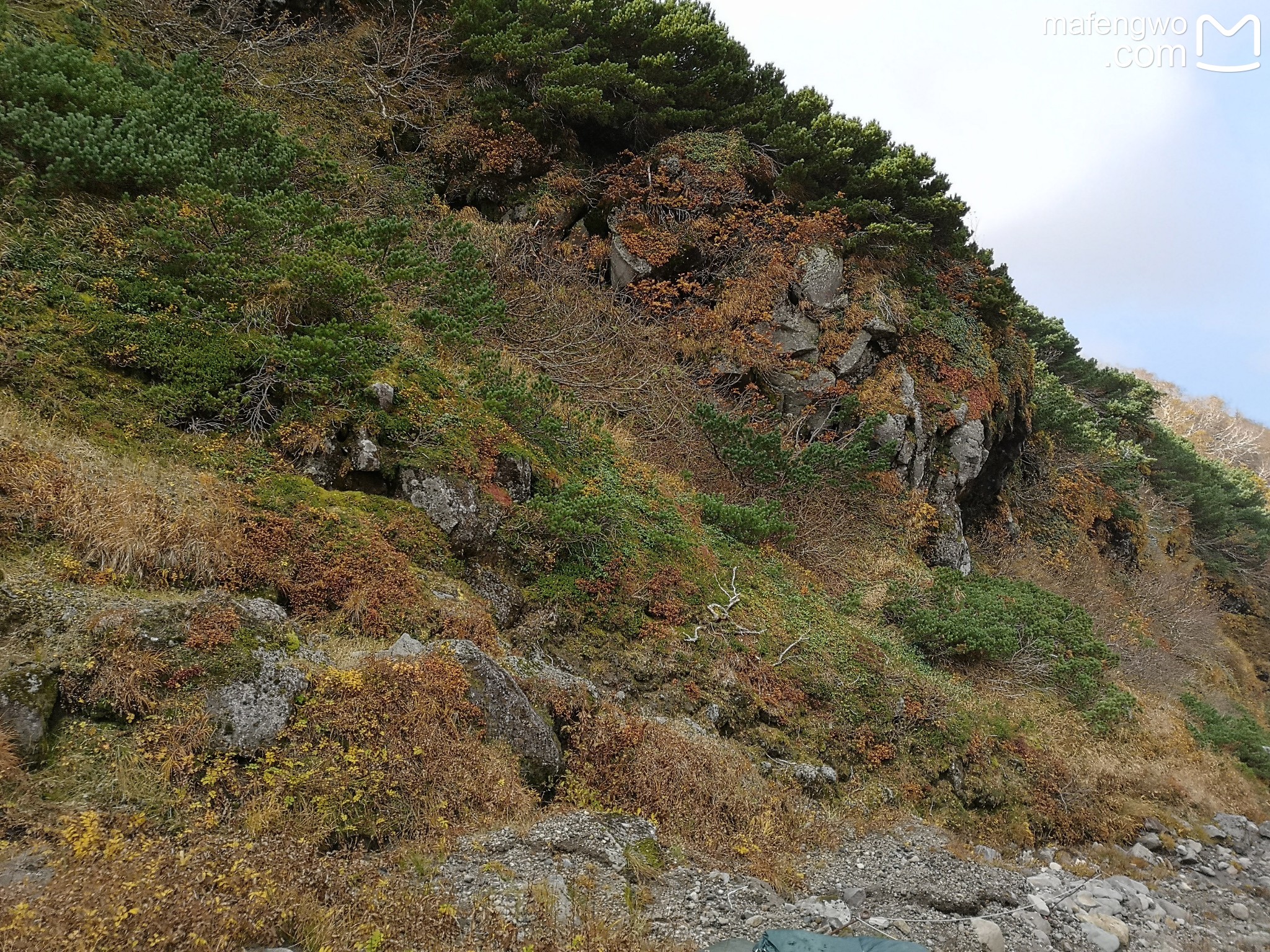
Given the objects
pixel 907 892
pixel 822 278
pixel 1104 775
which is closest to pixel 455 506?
pixel 907 892

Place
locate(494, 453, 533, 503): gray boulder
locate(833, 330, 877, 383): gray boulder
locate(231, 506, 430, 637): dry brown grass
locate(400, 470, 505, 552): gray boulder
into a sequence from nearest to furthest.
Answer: locate(231, 506, 430, 637): dry brown grass < locate(400, 470, 505, 552): gray boulder < locate(494, 453, 533, 503): gray boulder < locate(833, 330, 877, 383): gray boulder

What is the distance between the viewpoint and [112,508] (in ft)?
17.9

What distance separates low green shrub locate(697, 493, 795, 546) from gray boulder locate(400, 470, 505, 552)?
5.06 m

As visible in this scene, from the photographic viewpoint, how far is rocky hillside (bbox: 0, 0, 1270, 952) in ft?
15.2

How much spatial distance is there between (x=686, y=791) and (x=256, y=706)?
431 centimetres

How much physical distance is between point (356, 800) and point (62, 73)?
9.70 meters

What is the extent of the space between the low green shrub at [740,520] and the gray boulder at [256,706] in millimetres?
8204

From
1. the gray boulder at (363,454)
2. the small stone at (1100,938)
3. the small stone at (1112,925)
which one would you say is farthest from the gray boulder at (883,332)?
the gray boulder at (363,454)

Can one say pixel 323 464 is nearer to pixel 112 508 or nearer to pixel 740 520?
pixel 112 508

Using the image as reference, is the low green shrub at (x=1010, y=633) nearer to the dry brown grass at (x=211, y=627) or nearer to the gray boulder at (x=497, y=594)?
the gray boulder at (x=497, y=594)

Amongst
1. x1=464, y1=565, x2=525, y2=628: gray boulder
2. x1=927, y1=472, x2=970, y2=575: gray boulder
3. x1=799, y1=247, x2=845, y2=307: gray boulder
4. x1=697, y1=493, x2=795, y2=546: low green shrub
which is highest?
x1=799, y1=247, x2=845, y2=307: gray boulder

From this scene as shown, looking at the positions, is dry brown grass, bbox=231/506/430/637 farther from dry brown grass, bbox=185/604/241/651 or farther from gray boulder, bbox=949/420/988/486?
gray boulder, bbox=949/420/988/486

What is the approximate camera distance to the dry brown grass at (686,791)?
21.0 feet

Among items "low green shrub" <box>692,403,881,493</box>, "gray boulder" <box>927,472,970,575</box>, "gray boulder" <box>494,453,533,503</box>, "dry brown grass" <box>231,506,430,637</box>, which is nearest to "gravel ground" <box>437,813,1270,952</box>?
"dry brown grass" <box>231,506,430,637</box>
